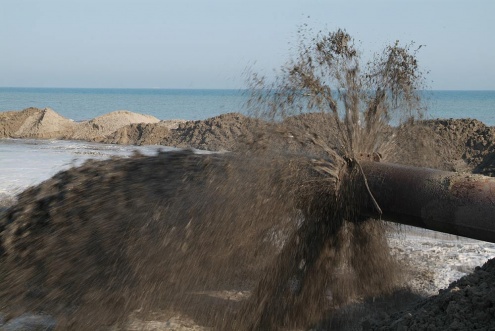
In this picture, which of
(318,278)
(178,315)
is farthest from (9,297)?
(318,278)

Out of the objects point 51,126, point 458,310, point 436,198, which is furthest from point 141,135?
point 458,310

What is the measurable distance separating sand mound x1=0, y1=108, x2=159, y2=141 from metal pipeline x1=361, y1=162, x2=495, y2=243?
18497mm

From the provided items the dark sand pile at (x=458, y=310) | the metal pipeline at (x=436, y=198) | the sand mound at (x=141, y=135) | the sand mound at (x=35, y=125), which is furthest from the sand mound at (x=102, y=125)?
the dark sand pile at (x=458, y=310)

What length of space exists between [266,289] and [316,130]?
1252 millimetres

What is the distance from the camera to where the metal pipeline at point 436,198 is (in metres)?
4.02

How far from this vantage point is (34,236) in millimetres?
4988

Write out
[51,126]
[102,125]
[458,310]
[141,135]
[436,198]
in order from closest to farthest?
1. [458,310]
2. [436,198]
3. [141,135]
4. [51,126]
5. [102,125]

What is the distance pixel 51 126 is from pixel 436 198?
69.5 feet

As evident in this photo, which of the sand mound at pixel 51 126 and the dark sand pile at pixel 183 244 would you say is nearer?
the dark sand pile at pixel 183 244

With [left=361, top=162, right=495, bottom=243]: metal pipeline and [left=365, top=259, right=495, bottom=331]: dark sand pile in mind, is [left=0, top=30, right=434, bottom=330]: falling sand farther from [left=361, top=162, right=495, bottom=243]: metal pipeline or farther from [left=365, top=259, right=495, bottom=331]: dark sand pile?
[left=365, top=259, right=495, bottom=331]: dark sand pile

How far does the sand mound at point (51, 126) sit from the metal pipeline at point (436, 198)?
60.7 feet

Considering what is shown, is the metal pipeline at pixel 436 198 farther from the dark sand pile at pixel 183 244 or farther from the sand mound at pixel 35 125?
the sand mound at pixel 35 125

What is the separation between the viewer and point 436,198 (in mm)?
4219

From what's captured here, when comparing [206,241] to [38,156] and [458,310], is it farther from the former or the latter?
[38,156]
